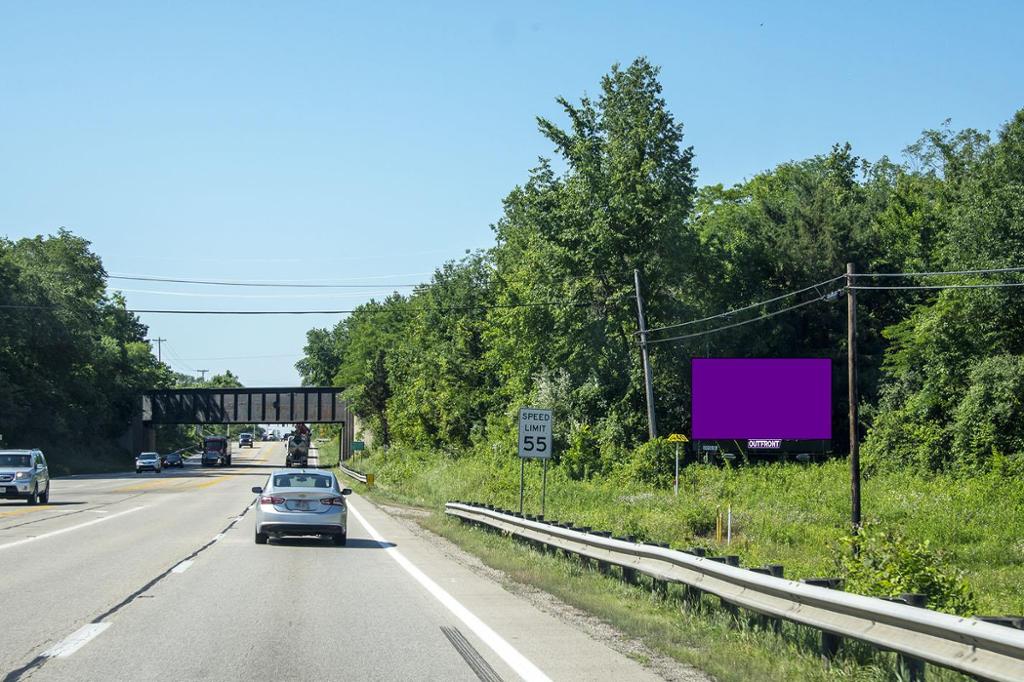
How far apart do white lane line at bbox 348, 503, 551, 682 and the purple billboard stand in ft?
82.9

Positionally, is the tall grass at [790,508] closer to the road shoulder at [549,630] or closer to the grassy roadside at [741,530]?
the grassy roadside at [741,530]

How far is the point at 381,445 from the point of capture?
106 meters

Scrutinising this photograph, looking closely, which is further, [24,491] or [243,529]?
[24,491]

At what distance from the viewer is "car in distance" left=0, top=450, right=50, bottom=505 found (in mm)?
35656

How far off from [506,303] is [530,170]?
9.41m

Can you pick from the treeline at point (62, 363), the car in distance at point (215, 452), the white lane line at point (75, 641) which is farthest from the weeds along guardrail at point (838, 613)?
the car in distance at point (215, 452)

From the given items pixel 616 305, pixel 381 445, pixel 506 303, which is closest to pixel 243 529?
pixel 616 305

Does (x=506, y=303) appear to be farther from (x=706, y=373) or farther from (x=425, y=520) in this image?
(x=425, y=520)

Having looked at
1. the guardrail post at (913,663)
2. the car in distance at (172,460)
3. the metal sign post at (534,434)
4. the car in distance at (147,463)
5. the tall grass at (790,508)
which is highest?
the metal sign post at (534,434)

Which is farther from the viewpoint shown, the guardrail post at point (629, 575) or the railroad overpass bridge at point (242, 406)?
the railroad overpass bridge at point (242, 406)

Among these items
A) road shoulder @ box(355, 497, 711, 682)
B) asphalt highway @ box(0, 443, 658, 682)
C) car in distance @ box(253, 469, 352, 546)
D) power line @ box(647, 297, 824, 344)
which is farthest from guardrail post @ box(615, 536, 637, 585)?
power line @ box(647, 297, 824, 344)

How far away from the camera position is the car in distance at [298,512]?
21.3 metres

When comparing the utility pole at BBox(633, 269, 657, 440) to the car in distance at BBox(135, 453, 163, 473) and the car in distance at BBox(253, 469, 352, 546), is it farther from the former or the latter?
the car in distance at BBox(135, 453, 163, 473)

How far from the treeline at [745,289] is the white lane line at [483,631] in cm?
3127
